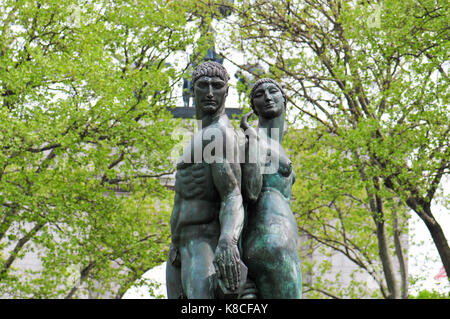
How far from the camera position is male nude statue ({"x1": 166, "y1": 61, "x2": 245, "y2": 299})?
450 centimetres

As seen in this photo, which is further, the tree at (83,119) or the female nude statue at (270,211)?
the tree at (83,119)

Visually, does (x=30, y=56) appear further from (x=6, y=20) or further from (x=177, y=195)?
(x=177, y=195)

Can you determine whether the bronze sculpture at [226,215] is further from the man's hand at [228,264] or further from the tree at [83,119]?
the tree at [83,119]

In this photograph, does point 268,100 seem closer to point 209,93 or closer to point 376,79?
point 209,93

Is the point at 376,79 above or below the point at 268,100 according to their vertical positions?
above

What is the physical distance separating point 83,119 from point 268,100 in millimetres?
9596

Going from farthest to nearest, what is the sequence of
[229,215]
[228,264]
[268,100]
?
[268,100], [229,215], [228,264]

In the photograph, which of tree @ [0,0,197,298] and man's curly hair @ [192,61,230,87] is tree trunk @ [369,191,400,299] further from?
man's curly hair @ [192,61,230,87]

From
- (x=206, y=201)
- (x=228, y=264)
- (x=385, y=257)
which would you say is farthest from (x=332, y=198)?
(x=228, y=264)

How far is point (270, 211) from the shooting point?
191 inches

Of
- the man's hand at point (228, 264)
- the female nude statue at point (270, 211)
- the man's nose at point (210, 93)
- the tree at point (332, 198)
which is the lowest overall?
the man's hand at point (228, 264)

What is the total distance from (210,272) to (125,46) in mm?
12958

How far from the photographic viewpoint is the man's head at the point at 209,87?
16.4ft

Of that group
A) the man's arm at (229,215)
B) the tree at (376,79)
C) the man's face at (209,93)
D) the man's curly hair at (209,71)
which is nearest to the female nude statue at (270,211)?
the man's arm at (229,215)
